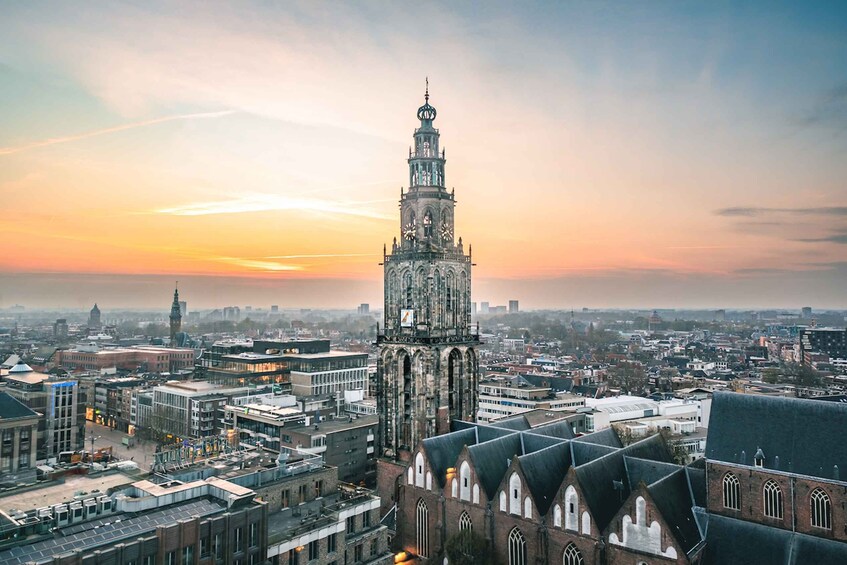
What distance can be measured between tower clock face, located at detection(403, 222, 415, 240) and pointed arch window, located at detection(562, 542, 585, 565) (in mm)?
27986

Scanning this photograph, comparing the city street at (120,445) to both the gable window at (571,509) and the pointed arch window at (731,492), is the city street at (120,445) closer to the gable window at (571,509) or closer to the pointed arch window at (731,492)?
the gable window at (571,509)

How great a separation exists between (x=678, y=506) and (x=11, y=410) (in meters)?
75.0

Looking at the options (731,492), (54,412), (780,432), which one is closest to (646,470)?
(731,492)

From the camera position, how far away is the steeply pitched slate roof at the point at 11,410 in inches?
2857

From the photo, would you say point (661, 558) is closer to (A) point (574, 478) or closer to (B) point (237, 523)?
(A) point (574, 478)

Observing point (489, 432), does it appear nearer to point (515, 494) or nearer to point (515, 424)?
point (515, 424)

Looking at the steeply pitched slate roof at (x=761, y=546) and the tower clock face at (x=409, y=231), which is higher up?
the tower clock face at (x=409, y=231)

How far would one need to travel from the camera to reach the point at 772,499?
33344 millimetres

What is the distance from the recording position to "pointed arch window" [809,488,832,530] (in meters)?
31.6

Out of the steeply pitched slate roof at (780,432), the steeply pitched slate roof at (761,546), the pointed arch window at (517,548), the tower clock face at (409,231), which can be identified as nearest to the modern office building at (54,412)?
the tower clock face at (409,231)

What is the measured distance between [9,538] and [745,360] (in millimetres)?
204359

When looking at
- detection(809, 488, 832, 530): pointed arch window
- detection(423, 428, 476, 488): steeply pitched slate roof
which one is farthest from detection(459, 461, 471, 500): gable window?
detection(809, 488, 832, 530): pointed arch window

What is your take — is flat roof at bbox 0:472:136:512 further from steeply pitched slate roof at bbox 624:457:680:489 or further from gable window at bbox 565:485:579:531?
steeply pitched slate roof at bbox 624:457:680:489

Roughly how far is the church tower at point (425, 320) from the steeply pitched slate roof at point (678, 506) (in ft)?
68.1
